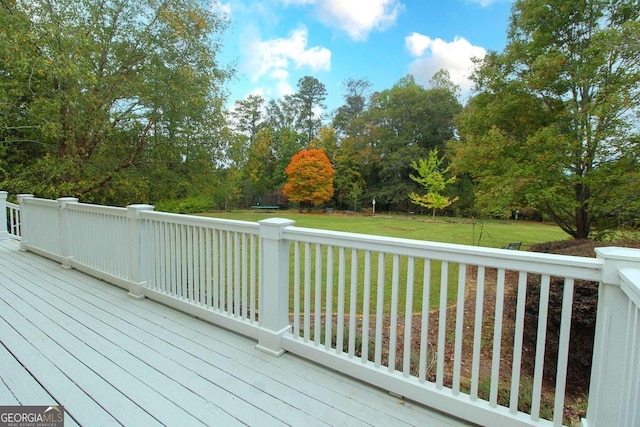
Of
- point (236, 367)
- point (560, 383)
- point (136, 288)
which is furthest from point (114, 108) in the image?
point (560, 383)

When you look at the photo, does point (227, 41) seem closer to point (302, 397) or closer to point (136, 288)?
point (136, 288)

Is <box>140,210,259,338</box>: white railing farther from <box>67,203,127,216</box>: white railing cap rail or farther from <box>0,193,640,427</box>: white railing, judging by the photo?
<box>67,203,127,216</box>: white railing cap rail

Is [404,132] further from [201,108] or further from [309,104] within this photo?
[201,108]

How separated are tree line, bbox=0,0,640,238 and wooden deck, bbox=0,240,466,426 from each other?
13.5 ft

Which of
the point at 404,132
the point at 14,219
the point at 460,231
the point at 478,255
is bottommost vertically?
the point at 460,231

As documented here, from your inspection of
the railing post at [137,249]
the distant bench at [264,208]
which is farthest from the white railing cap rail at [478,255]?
the distant bench at [264,208]

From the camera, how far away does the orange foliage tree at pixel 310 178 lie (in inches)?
929

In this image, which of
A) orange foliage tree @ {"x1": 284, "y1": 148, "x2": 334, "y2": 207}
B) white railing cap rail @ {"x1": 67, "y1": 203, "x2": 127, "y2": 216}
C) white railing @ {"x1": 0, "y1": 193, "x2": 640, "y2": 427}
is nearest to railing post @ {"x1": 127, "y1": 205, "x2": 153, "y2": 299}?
white railing @ {"x1": 0, "y1": 193, "x2": 640, "y2": 427}

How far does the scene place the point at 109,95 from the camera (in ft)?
19.8

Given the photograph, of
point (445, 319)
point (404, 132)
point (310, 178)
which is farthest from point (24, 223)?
point (404, 132)

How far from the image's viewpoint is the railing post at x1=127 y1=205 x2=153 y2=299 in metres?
3.18

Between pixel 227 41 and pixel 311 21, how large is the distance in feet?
14.6

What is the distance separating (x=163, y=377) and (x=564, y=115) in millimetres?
7156

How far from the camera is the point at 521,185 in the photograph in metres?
5.71
